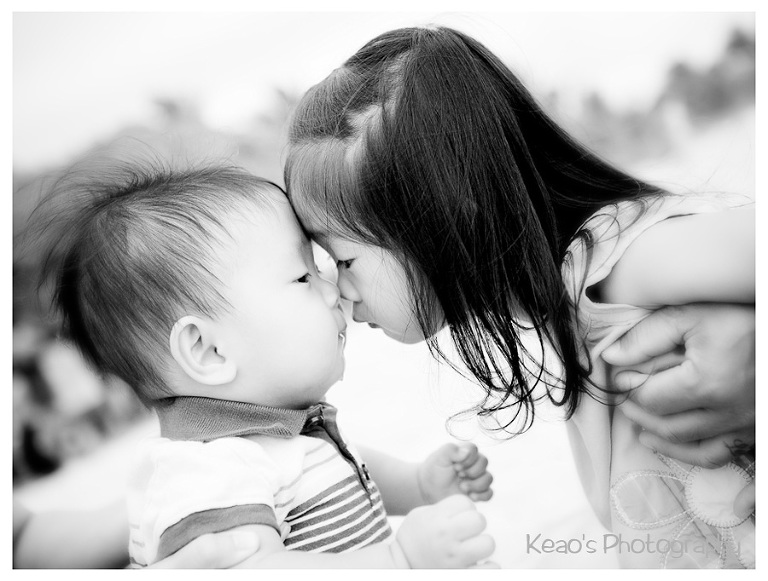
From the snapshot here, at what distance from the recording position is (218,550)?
75 cm

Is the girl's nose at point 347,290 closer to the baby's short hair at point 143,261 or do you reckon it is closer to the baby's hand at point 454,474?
the baby's short hair at point 143,261

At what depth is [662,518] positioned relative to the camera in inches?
36.4

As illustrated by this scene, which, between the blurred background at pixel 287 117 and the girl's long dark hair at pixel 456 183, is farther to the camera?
the blurred background at pixel 287 117

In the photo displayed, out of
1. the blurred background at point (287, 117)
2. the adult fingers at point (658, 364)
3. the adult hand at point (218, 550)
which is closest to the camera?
the adult hand at point (218, 550)

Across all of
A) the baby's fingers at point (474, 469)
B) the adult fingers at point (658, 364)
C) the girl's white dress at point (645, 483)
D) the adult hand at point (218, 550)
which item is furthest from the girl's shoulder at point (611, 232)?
the adult hand at point (218, 550)

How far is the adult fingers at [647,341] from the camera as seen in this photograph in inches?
33.2

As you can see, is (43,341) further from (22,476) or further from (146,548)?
(146,548)

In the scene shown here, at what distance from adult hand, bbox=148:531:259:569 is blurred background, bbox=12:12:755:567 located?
29 centimetres

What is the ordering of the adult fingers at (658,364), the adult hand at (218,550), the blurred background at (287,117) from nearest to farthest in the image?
the adult hand at (218,550) < the adult fingers at (658,364) < the blurred background at (287,117)

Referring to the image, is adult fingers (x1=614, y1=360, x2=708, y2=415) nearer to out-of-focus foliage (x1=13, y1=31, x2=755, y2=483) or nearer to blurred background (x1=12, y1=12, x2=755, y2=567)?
blurred background (x1=12, y1=12, x2=755, y2=567)

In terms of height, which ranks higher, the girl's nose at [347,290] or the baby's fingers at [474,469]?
the girl's nose at [347,290]

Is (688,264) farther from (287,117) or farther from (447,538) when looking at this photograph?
(287,117)

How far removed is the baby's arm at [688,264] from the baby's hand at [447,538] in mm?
292
